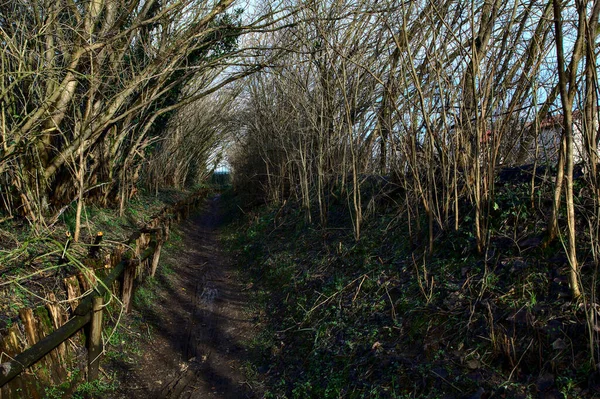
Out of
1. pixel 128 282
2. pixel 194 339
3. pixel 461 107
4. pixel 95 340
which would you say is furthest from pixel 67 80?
pixel 461 107

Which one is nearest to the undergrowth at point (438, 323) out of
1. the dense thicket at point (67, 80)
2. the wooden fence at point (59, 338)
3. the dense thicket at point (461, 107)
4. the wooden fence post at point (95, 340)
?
the dense thicket at point (461, 107)

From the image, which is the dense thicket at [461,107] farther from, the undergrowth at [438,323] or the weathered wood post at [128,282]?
the weathered wood post at [128,282]

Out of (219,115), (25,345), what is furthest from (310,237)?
(219,115)

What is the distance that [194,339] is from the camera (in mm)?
5406

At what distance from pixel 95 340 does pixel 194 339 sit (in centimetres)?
151

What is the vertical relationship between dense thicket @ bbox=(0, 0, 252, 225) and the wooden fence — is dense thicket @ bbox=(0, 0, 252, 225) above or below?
above

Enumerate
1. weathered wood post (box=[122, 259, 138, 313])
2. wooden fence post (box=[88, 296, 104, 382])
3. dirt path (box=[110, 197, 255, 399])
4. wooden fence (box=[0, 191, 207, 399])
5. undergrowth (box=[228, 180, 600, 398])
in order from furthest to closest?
weathered wood post (box=[122, 259, 138, 313]) → dirt path (box=[110, 197, 255, 399]) → wooden fence post (box=[88, 296, 104, 382]) → wooden fence (box=[0, 191, 207, 399]) → undergrowth (box=[228, 180, 600, 398])

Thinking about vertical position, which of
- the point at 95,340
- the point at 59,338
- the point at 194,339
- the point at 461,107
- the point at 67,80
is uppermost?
the point at 67,80

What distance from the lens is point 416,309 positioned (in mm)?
3992

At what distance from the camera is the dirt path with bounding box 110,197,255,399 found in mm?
4238

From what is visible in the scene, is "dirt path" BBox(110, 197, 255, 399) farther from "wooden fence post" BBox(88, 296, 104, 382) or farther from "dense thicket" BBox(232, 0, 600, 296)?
"dense thicket" BBox(232, 0, 600, 296)

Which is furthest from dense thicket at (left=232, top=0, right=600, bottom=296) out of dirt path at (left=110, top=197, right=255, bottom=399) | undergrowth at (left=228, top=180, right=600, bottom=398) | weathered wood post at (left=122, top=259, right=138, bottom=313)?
weathered wood post at (left=122, top=259, right=138, bottom=313)

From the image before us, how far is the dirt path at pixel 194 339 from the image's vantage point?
13.9 ft

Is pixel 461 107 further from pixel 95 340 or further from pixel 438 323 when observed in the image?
pixel 95 340
